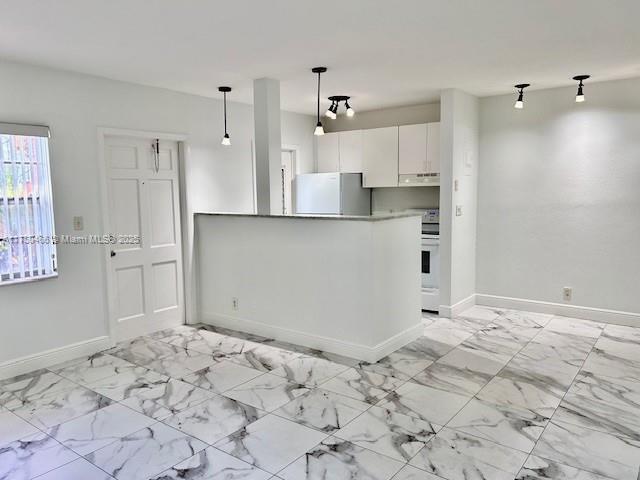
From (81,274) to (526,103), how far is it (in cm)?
469

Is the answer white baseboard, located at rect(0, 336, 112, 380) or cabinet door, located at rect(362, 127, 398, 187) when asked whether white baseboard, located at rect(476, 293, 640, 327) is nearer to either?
cabinet door, located at rect(362, 127, 398, 187)

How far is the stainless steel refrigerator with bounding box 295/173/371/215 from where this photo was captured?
587cm

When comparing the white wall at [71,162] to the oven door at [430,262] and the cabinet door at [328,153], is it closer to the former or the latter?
the cabinet door at [328,153]

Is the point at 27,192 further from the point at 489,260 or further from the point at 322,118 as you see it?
the point at 489,260

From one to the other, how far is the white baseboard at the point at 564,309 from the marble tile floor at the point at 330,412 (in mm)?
422

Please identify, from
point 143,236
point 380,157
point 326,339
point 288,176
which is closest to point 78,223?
point 143,236

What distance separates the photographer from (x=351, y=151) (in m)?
6.05

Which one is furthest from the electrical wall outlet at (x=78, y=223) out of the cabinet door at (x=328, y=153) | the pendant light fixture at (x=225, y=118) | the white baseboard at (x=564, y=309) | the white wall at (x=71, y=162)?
the white baseboard at (x=564, y=309)

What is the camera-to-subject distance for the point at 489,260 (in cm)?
554

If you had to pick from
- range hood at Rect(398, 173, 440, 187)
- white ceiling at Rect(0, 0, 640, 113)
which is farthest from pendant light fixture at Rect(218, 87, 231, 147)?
range hood at Rect(398, 173, 440, 187)

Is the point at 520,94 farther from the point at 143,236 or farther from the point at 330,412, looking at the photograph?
the point at 143,236

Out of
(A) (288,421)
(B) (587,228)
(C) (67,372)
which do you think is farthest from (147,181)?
(B) (587,228)

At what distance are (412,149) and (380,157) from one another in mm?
427

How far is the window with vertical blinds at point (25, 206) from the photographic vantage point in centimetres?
352
